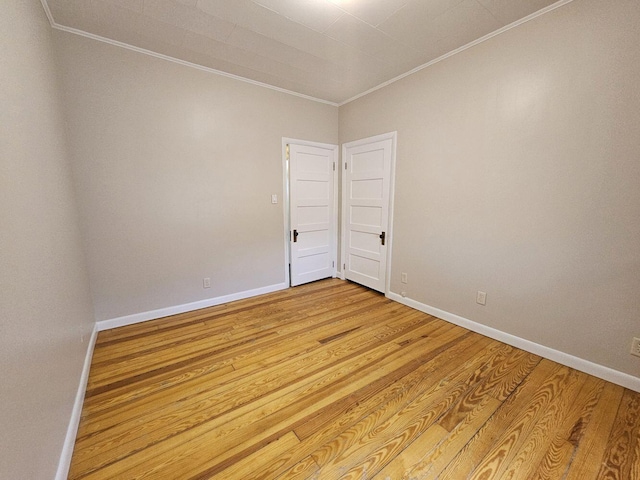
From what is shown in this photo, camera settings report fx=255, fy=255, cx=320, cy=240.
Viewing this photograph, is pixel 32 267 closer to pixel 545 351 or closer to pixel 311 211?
pixel 311 211

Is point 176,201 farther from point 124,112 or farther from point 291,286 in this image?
point 291,286

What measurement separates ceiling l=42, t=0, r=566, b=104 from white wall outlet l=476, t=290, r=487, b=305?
2392mm

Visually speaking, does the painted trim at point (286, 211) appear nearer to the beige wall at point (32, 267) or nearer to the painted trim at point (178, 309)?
the painted trim at point (178, 309)

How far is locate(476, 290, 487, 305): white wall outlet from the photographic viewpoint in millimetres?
2525

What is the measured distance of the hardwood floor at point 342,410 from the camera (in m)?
1.29

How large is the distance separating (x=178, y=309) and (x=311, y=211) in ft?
7.17

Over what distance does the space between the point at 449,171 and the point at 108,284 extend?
3704 millimetres

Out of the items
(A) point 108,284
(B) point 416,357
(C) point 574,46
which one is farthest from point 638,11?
(A) point 108,284

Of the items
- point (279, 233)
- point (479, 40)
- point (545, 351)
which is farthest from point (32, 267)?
point (479, 40)

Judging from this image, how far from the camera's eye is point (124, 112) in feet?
8.13

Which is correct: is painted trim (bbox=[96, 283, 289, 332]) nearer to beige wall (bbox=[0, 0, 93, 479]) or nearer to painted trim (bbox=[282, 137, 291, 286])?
painted trim (bbox=[282, 137, 291, 286])

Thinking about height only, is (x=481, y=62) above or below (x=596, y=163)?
above

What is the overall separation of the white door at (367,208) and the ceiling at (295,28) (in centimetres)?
100

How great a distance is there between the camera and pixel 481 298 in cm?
255
